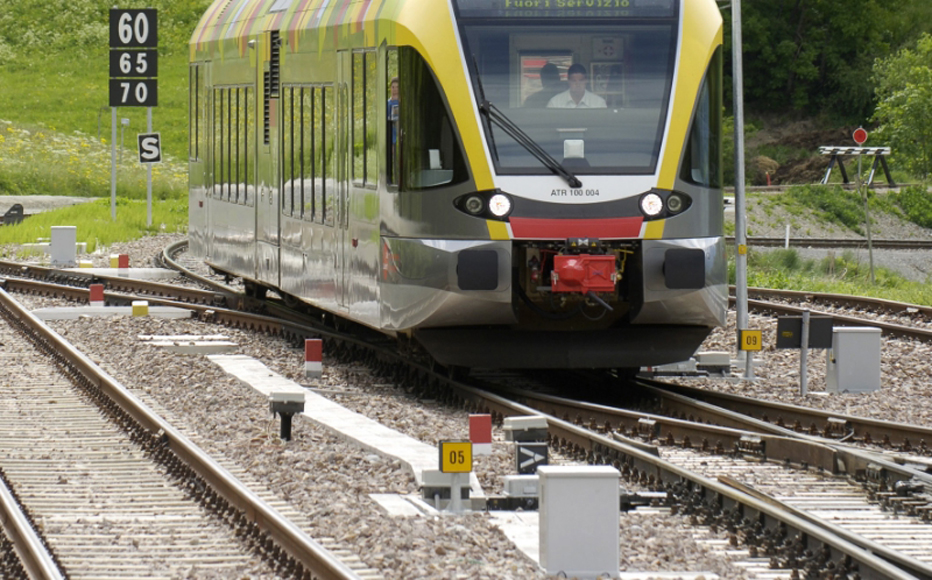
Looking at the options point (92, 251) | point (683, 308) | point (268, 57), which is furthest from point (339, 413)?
point (92, 251)

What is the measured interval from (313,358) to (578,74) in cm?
351

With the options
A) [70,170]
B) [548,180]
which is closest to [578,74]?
[548,180]

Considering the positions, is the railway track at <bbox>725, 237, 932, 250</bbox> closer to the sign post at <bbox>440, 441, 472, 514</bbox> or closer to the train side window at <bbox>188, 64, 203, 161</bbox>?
the train side window at <bbox>188, 64, 203, 161</bbox>

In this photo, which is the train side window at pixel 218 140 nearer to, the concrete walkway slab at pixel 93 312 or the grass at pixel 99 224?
the concrete walkway slab at pixel 93 312

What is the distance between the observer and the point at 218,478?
821cm

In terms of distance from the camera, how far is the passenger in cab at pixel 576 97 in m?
11.4

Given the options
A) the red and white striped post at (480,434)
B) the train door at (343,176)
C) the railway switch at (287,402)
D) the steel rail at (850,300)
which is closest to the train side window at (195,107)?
the train door at (343,176)

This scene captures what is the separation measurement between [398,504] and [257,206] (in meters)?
9.68

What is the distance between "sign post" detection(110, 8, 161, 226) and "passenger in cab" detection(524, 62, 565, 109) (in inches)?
784

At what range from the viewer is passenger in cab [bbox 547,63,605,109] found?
11406 mm

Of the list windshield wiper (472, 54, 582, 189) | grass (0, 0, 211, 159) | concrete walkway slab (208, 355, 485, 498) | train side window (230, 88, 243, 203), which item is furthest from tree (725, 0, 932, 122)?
windshield wiper (472, 54, 582, 189)

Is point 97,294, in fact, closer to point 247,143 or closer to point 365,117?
point 247,143

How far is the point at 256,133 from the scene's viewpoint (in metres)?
17.1

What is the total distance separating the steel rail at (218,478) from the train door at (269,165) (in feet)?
9.79
